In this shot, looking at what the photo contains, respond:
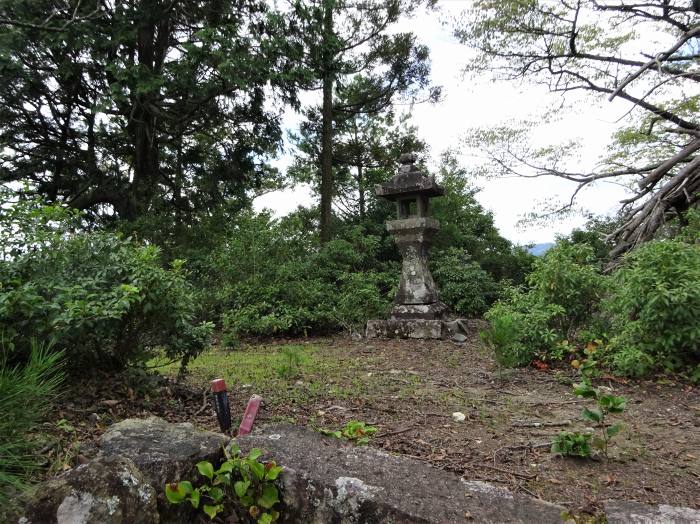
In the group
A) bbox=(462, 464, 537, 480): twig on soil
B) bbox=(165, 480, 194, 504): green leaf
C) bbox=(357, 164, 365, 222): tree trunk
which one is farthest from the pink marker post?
bbox=(357, 164, 365, 222): tree trunk

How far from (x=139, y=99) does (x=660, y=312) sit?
29.5 feet

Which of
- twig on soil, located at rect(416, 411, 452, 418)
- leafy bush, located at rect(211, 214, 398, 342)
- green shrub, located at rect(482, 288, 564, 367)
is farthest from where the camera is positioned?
leafy bush, located at rect(211, 214, 398, 342)

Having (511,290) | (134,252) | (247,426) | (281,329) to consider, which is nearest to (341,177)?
(281,329)

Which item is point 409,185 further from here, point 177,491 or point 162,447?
point 177,491

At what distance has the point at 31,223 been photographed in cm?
280

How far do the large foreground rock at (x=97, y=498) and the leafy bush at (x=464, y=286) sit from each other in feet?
27.1

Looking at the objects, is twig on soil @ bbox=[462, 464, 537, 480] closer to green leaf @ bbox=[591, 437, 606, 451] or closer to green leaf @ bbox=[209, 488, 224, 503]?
green leaf @ bbox=[591, 437, 606, 451]

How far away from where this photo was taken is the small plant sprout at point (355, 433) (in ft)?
7.81

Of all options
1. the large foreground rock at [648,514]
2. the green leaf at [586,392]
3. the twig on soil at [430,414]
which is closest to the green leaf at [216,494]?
the large foreground rock at [648,514]

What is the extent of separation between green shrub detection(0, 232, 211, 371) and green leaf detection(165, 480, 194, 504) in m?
1.11

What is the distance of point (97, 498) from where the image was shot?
1568 millimetres

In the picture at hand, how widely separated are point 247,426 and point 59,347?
4.20ft

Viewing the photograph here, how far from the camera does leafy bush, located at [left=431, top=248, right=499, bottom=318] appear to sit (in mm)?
9367

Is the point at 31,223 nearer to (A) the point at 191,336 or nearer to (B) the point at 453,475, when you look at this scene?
(A) the point at 191,336
